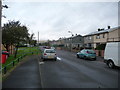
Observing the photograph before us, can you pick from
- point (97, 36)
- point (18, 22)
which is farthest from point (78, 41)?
point (18, 22)

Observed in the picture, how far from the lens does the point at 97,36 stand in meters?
37.8

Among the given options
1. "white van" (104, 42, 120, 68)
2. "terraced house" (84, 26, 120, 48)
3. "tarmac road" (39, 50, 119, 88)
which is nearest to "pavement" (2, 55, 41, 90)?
"tarmac road" (39, 50, 119, 88)

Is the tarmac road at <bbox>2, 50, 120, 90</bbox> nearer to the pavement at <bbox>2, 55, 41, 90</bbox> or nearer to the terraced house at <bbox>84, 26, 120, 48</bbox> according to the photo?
the pavement at <bbox>2, 55, 41, 90</bbox>

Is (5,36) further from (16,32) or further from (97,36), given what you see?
(97,36)

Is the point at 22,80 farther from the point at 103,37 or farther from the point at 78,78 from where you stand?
the point at 103,37

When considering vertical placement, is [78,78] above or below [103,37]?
below

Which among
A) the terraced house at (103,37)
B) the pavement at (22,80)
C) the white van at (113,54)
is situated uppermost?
the terraced house at (103,37)

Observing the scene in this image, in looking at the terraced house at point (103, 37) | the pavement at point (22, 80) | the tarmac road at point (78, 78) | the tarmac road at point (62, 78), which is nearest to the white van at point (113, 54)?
the tarmac road at point (78, 78)

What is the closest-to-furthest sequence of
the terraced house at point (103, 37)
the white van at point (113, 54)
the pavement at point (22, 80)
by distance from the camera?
the pavement at point (22, 80) → the white van at point (113, 54) → the terraced house at point (103, 37)

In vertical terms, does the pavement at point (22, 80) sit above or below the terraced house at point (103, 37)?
below

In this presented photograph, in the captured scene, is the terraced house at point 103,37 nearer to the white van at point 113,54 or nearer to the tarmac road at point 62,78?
the white van at point 113,54

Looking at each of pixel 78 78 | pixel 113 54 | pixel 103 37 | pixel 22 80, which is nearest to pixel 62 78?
pixel 78 78

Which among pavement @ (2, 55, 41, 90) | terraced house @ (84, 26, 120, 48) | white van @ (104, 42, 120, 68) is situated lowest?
pavement @ (2, 55, 41, 90)

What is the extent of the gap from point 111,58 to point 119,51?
3.32 ft
